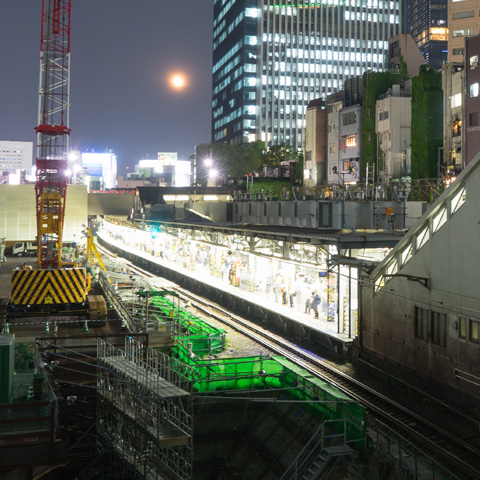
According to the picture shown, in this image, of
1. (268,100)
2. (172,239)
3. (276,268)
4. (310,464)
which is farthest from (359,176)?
(268,100)

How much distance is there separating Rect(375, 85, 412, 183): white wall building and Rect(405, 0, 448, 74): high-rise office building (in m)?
91.4

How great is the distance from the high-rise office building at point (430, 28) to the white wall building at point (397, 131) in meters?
91.4

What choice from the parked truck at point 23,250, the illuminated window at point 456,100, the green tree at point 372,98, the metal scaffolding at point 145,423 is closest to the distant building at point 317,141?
the green tree at point 372,98

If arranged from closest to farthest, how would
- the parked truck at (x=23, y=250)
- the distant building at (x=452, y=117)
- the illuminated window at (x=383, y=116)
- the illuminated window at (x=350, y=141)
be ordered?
the parked truck at (x=23, y=250) < the distant building at (x=452, y=117) < the illuminated window at (x=383, y=116) < the illuminated window at (x=350, y=141)

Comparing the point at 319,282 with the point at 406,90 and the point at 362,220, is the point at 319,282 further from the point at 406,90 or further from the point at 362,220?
the point at 406,90

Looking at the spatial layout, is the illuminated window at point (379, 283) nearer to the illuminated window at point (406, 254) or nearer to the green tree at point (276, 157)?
the illuminated window at point (406, 254)

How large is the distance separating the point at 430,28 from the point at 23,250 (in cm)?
13800

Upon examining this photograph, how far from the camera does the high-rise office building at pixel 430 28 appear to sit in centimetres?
15023

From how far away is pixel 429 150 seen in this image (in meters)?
58.8

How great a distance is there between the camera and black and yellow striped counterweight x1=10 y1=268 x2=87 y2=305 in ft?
76.6

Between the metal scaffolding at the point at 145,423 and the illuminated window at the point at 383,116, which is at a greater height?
the illuminated window at the point at 383,116

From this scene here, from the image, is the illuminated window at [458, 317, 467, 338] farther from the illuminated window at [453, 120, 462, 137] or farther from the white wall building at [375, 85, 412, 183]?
the white wall building at [375, 85, 412, 183]

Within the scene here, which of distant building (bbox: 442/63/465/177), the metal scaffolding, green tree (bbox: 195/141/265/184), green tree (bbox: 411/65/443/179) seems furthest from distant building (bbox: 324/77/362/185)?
the metal scaffolding

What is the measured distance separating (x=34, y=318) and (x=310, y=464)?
14.1 m
